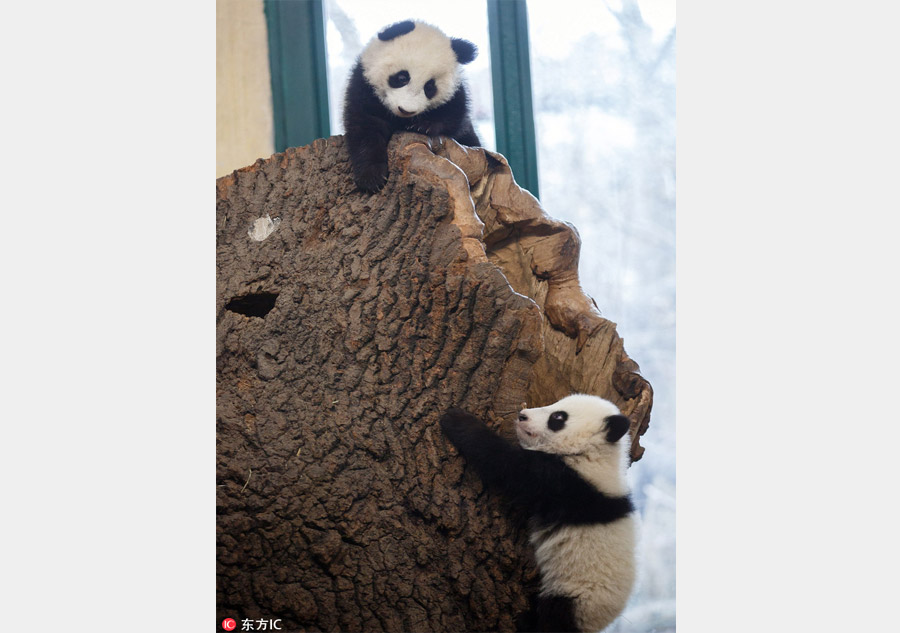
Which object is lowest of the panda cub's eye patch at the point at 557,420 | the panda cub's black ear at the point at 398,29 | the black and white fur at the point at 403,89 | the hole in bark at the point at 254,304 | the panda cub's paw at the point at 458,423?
the panda cub's eye patch at the point at 557,420

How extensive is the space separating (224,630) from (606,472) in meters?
1.15

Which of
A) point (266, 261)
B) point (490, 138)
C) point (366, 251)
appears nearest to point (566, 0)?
point (490, 138)

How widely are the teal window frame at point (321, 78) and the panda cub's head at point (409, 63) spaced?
14cm

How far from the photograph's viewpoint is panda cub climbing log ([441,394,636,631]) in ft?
6.44

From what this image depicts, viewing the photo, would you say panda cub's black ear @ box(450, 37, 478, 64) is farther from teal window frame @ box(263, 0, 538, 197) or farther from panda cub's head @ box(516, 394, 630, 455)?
panda cub's head @ box(516, 394, 630, 455)

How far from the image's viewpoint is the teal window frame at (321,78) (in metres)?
2.30

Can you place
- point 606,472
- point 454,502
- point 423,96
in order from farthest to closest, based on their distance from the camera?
point 423,96, point 606,472, point 454,502

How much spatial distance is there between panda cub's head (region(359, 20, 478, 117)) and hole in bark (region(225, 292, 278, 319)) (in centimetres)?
70

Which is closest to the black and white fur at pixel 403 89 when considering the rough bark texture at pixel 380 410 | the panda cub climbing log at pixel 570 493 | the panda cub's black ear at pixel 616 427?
the rough bark texture at pixel 380 410

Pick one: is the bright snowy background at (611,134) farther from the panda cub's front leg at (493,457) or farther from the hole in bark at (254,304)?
the hole in bark at (254,304)

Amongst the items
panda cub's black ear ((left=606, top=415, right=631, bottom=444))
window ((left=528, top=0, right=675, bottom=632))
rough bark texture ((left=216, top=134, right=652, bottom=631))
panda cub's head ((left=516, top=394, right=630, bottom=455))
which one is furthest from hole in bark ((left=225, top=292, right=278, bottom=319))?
panda cub's black ear ((left=606, top=415, right=631, bottom=444))

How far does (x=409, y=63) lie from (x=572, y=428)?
1235 millimetres

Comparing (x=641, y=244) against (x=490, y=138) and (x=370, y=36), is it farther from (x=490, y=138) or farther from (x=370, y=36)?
(x=370, y=36)

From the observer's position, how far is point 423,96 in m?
2.27
